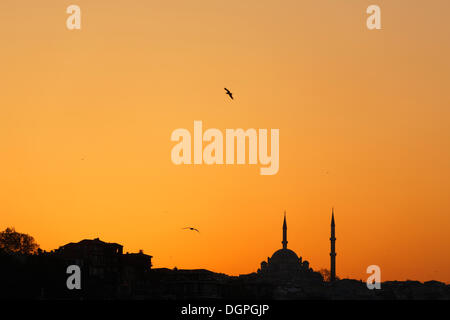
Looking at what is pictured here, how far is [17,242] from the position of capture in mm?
182250

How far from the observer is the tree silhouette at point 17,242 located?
18100 cm

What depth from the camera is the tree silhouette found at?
181 meters

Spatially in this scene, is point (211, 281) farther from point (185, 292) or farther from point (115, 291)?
point (115, 291)
